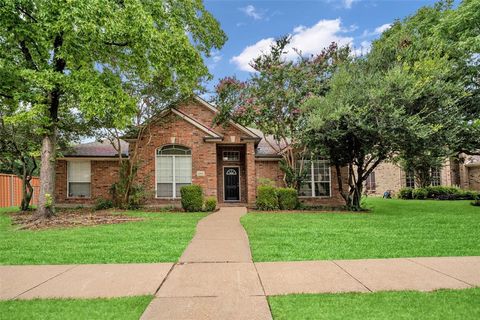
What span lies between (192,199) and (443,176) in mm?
24920

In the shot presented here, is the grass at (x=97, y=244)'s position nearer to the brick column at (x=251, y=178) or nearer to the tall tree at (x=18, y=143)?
the tall tree at (x=18, y=143)

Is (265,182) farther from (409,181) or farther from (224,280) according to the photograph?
(409,181)

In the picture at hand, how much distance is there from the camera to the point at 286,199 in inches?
634

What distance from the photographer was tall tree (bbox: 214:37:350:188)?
1625cm

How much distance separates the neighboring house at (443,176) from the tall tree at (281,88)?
16.1 meters

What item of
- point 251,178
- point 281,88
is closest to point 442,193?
point 251,178

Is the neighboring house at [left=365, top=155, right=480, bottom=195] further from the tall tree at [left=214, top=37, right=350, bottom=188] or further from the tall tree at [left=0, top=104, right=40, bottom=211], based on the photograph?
the tall tree at [left=0, top=104, right=40, bottom=211]

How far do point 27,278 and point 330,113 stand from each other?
38.1ft

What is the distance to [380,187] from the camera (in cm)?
3191

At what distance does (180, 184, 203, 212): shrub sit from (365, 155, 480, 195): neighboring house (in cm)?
1982

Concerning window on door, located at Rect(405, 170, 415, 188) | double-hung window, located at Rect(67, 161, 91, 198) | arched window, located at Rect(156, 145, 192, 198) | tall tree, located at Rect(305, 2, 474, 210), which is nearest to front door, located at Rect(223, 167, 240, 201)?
arched window, located at Rect(156, 145, 192, 198)

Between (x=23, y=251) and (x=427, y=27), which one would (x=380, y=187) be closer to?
(x=427, y=27)

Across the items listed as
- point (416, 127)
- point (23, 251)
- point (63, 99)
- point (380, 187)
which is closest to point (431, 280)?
point (23, 251)

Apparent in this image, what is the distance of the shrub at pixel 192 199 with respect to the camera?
1533 cm
